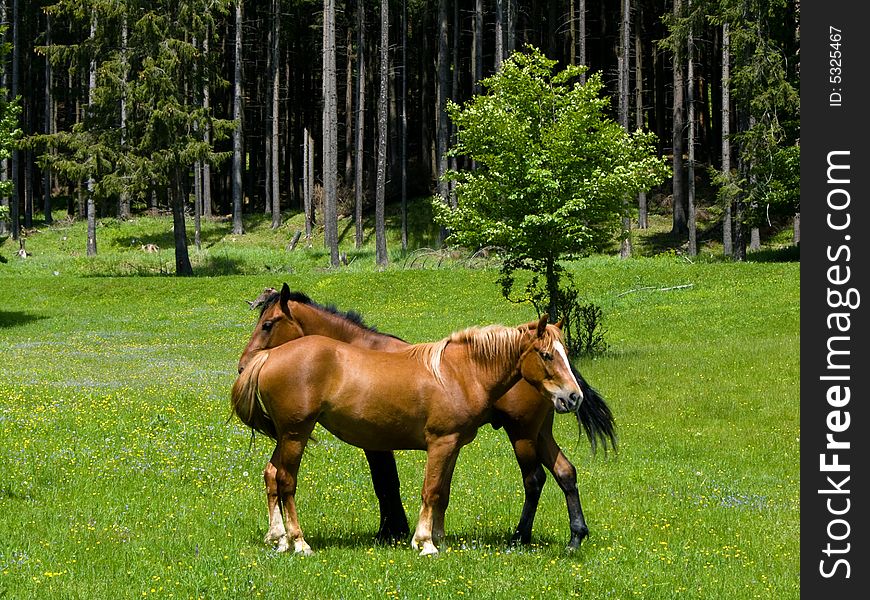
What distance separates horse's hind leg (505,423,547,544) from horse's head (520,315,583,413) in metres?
0.84

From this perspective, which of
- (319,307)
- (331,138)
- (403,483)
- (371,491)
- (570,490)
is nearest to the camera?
(570,490)

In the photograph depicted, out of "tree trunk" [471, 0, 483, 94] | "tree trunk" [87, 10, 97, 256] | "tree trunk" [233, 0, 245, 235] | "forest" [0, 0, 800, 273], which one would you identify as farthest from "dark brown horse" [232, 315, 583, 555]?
"tree trunk" [233, 0, 245, 235]

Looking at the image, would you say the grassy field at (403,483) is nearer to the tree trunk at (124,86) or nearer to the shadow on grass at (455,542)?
the shadow on grass at (455,542)

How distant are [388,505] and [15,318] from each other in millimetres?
32663

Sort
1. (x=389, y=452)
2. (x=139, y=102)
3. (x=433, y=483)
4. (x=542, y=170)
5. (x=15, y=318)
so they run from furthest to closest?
(x=139, y=102) → (x=15, y=318) → (x=542, y=170) → (x=389, y=452) → (x=433, y=483)

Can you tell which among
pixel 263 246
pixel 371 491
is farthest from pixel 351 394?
pixel 263 246

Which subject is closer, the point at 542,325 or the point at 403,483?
the point at 542,325

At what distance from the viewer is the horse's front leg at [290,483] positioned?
9.07 metres

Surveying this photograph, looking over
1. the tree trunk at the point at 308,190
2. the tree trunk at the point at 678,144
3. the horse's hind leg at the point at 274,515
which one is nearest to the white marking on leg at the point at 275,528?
the horse's hind leg at the point at 274,515

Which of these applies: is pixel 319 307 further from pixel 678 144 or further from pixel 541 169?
pixel 678 144

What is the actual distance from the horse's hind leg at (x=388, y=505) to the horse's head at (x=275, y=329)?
1.47 meters

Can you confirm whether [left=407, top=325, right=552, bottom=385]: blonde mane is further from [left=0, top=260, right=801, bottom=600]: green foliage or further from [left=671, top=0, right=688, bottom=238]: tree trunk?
[left=671, top=0, right=688, bottom=238]: tree trunk

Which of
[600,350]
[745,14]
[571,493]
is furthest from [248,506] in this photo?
[745,14]

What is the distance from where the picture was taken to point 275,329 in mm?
9844
